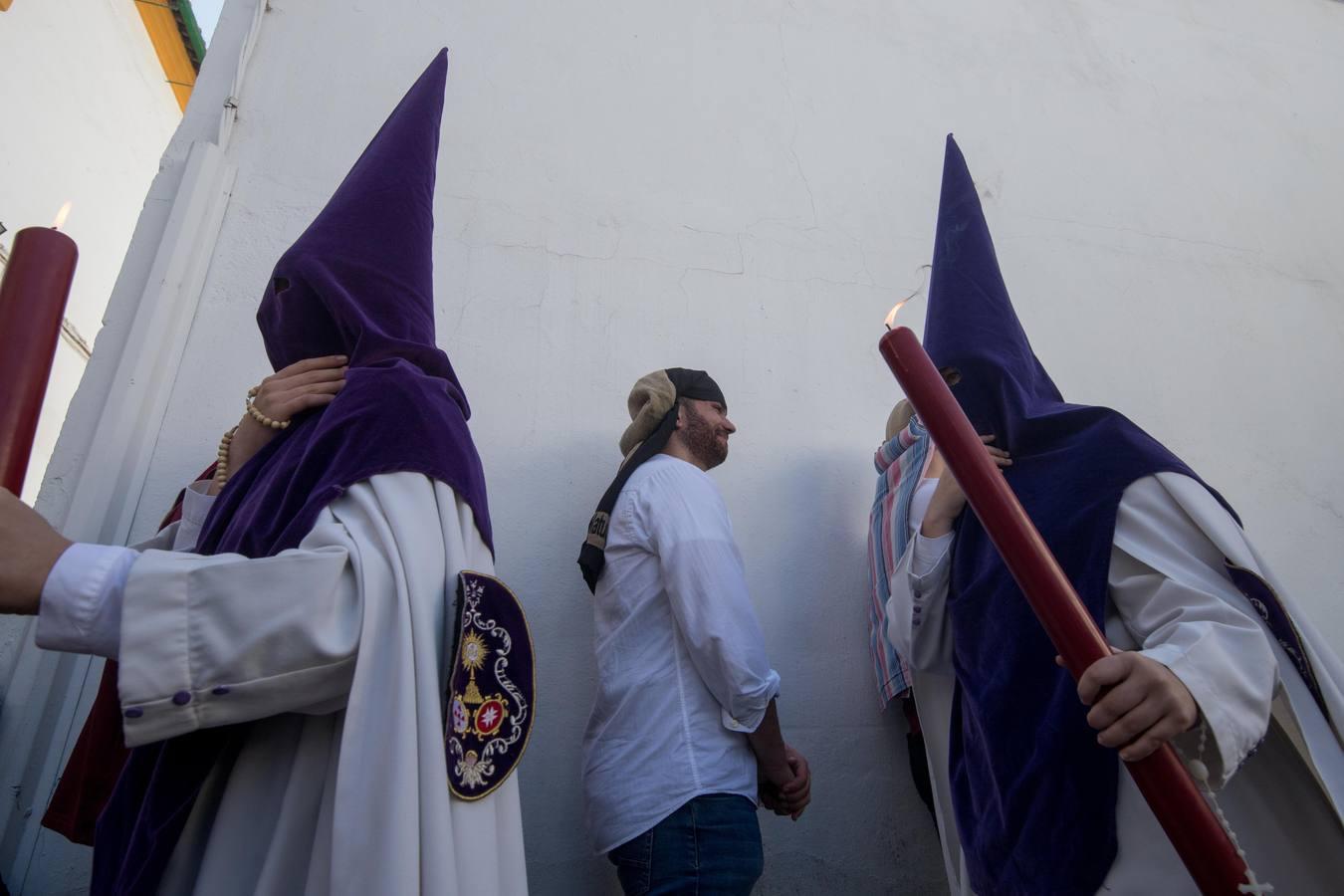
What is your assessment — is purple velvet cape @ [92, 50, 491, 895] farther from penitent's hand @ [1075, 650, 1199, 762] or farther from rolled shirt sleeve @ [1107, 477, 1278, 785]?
rolled shirt sleeve @ [1107, 477, 1278, 785]

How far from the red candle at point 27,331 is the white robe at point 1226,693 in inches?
49.7

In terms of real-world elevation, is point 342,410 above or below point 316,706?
above

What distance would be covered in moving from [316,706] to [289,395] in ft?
1.72

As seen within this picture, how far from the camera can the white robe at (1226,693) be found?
1.01 metres

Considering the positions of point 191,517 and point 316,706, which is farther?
point 191,517

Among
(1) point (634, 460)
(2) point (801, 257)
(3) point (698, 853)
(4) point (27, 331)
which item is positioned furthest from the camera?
(2) point (801, 257)

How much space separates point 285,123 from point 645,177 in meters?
1.12

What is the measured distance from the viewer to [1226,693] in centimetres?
100

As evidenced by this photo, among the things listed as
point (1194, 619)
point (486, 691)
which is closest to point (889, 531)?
point (1194, 619)

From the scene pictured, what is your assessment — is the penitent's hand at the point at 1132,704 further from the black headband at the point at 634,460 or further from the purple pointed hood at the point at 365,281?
the black headband at the point at 634,460

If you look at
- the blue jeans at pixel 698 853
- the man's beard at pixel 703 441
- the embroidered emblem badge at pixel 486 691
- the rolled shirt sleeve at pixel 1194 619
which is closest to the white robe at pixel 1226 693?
the rolled shirt sleeve at pixel 1194 619

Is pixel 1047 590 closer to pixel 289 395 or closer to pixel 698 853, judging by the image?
pixel 698 853

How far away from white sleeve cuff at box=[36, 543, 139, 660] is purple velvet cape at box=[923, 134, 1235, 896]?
3.99 ft

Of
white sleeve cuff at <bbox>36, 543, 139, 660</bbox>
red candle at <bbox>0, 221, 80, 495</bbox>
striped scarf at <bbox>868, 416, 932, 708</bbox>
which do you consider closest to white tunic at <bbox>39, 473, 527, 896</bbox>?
white sleeve cuff at <bbox>36, 543, 139, 660</bbox>
